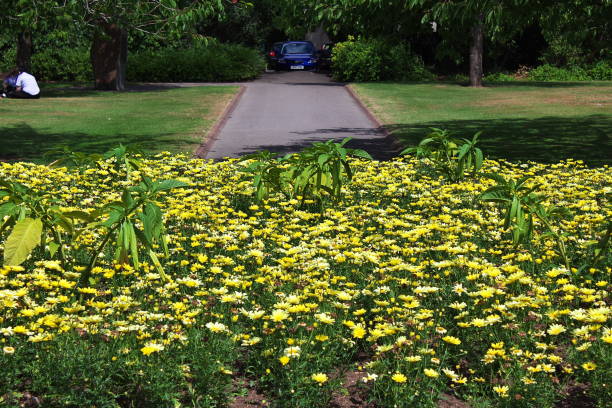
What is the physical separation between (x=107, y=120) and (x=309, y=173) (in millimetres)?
12755

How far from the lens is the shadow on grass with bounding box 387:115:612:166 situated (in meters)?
12.4

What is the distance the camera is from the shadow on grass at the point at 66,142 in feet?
42.1

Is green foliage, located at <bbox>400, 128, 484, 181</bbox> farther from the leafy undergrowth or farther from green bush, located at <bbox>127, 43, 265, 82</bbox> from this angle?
green bush, located at <bbox>127, 43, 265, 82</bbox>

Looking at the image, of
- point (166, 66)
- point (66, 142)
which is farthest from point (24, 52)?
point (66, 142)

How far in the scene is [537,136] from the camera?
15.1m

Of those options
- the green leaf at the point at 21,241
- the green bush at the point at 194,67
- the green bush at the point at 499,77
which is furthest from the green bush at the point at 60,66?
the green leaf at the point at 21,241

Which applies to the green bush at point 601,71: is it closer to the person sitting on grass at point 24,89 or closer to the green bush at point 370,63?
the green bush at point 370,63

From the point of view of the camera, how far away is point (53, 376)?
355 centimetres

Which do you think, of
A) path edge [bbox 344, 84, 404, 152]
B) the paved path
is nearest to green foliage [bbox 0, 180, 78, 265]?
the paved path

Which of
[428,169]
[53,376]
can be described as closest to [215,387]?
[53,376]

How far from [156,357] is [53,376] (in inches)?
19.3

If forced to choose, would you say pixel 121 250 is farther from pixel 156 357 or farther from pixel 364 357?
pixel 364 357

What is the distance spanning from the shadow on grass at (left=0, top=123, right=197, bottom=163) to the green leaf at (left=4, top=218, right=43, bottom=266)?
290 inches

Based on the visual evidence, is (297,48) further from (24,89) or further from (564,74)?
(24,89)
